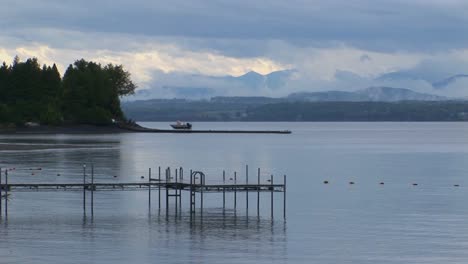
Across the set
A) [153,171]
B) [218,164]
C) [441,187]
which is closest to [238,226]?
[441,187]

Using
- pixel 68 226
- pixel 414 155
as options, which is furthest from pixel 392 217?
pixel 414 155

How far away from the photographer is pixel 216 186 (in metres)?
72.4

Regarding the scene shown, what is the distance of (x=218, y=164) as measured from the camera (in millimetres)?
141125

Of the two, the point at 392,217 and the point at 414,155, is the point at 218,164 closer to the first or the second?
the point at 414,155

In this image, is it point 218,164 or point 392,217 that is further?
point 218,164

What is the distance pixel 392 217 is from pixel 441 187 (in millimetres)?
31113

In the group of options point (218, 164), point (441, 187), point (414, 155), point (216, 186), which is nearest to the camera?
point (216, 186)

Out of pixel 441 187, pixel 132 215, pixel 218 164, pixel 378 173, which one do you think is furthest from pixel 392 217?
pixel 218 164

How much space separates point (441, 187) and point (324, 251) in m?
50.1

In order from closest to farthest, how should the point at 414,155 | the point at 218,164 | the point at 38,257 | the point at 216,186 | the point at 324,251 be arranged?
the point at 38,257 < the point at 324,251 < the point at 216,186 < the point at 218,164 < the point at 414,155

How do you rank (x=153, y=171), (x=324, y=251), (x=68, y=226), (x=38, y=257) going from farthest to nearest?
(x=153, y=171) < (x=68, y=226) < (x=324, y=251) < (x=38, y=257)

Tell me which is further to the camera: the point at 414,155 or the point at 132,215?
the point at 414,155

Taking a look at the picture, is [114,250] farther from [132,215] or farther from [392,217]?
[392,217]

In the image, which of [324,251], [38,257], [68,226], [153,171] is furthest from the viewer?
[153,171]
